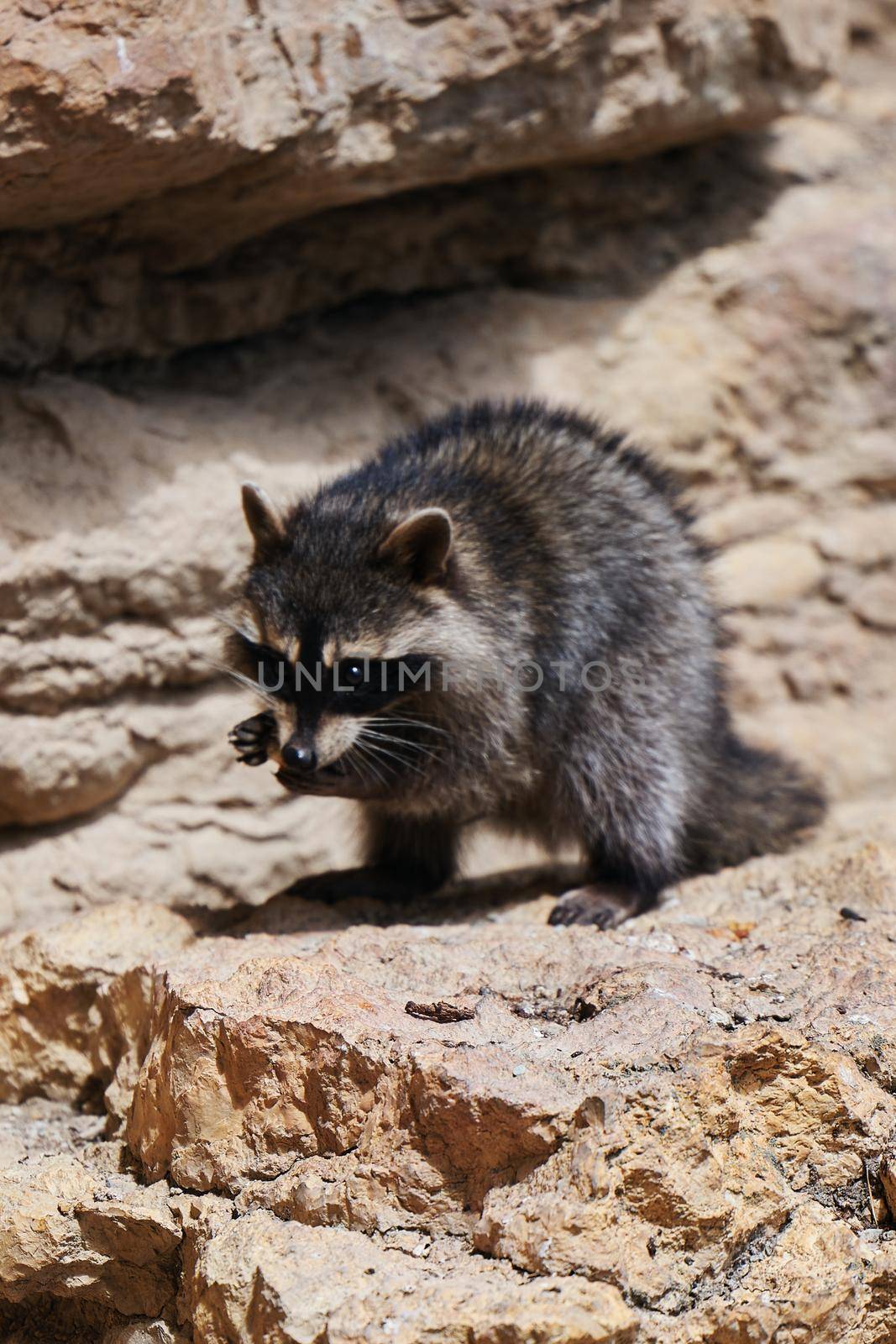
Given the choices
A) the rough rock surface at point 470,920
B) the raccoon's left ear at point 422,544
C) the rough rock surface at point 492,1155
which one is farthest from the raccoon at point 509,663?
the rough rock surface at point 492,1155

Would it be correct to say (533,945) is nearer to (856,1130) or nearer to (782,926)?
(782,926)

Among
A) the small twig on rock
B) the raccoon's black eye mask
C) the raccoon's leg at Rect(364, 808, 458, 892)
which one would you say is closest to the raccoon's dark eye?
the raccoon's black eye mask

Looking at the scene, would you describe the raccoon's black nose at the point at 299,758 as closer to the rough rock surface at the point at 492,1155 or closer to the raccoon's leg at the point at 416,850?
the rough rock surface at the point at 492,1155

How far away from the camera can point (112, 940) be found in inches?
164

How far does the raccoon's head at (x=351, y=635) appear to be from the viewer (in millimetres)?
4070

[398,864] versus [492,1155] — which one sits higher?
[492,1155]

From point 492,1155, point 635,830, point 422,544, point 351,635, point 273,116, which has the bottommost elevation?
point 635,830

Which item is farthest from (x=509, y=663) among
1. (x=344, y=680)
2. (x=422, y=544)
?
(x=344, y=680)

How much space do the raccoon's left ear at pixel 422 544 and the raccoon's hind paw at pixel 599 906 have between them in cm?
108

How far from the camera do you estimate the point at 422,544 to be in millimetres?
4207

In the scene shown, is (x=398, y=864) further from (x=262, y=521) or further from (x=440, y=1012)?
(x=440, y=1012)

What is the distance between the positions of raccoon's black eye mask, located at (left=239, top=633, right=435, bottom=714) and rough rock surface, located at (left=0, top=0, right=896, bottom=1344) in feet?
2.28

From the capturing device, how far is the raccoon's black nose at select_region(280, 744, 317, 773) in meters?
3.92

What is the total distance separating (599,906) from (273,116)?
8.79 feet
